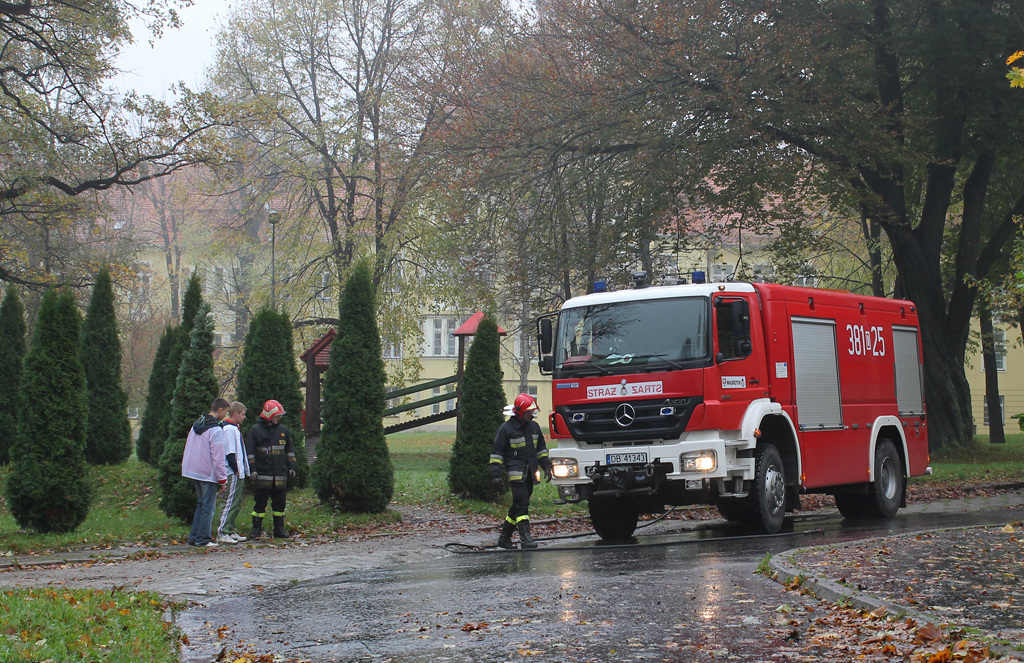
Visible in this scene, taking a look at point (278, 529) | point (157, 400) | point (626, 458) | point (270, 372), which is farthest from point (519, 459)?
point (157, 400)

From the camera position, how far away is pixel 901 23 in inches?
934

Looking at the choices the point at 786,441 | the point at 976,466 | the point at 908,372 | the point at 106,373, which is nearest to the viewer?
the point at 786,441

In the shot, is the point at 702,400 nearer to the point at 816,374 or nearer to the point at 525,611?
the point at 816,374

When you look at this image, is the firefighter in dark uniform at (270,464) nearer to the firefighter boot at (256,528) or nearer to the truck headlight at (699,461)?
the firefighter boot at (256,528)

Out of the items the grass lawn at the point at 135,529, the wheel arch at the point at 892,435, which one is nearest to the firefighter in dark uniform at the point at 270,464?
the grass lawn at the point at 135,529

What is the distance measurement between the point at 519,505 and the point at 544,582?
12.3 feet

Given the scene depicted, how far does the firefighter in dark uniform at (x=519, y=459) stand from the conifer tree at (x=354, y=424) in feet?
11.6

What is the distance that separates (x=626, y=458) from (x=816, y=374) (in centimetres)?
315

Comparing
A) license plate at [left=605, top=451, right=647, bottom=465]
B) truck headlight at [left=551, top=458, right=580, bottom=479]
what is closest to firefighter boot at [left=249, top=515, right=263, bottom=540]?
truck headlight at [left=551, top=458, right=580, bottom=479]

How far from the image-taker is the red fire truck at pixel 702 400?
1262cm

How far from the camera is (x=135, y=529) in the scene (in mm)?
15461

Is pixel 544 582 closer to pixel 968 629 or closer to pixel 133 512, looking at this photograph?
pixel 968 629

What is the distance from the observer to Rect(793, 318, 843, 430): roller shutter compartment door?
45.6 feet

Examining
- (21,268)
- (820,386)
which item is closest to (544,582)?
(820,386)
